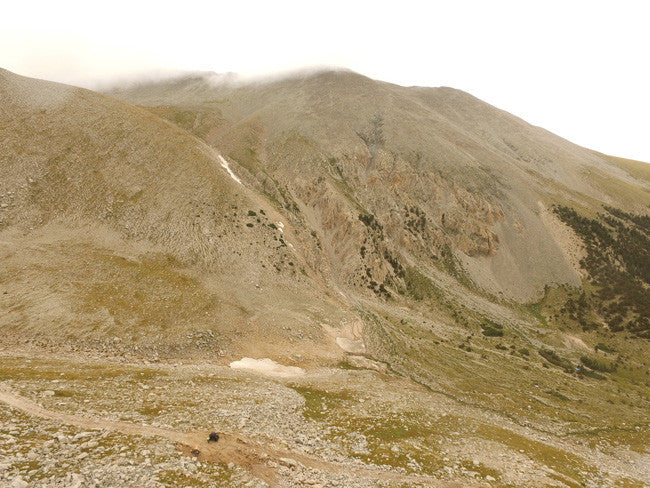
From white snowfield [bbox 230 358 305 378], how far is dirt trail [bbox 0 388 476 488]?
15285 mm

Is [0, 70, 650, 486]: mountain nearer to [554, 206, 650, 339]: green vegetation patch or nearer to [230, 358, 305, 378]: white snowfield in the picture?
[554, 206, 650, 339]: green vegetation patch

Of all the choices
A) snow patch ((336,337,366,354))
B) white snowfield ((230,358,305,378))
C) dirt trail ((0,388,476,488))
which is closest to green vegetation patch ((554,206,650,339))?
snow patch ((336,337,366,354))

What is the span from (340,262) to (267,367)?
3485 cm

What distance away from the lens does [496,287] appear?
75.7 meters

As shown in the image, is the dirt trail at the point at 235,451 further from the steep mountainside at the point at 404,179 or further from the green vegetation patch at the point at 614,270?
the green vegetation patch at the point at 614,270

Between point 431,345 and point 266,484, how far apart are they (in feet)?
131

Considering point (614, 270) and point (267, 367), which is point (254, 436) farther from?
point (614, 270)

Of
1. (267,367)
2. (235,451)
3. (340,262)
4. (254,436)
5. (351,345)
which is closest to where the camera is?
(235,451)

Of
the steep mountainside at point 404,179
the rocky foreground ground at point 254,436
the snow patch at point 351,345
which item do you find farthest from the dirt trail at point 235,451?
the steep mountainside at point 404,179

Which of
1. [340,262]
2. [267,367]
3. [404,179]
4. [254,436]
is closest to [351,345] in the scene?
[267,367]

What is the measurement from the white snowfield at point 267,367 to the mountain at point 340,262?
1.08m

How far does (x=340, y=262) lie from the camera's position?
2692 inches

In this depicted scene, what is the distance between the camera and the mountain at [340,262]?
36.2 m

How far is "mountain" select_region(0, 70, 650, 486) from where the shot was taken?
119 feet
